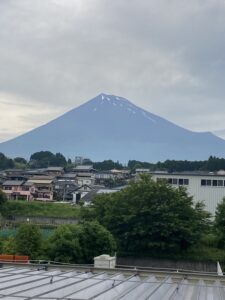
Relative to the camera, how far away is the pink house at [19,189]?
5403 centimetres

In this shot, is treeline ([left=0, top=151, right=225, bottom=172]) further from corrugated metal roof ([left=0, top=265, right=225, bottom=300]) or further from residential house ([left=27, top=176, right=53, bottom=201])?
corrugated metal roof ([left=0, top=265, right=225, bottom=300])

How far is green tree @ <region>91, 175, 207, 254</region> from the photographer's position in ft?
73.7

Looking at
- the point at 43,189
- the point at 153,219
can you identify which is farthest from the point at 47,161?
the point at 153,219

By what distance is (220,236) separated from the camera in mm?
23266

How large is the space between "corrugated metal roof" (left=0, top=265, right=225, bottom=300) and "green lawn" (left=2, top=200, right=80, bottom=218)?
102 feet

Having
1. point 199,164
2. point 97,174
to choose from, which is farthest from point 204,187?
point 97,174

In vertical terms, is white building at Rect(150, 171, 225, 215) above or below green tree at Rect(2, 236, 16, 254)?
above

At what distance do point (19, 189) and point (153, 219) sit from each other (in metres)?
33.7

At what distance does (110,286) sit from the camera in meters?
6.89

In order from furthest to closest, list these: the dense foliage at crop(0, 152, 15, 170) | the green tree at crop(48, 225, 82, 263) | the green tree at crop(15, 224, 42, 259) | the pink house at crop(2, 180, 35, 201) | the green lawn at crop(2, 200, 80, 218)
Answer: the dense foliage at crop(0, 152, 15, 170), the pink house at crop(2, 180, 35, 201), the green lawn at crop(2, 200, 80, 218), the green tree at crop(15, 224, 42, 259), the green tree at crop(48, 225, 82, 263)

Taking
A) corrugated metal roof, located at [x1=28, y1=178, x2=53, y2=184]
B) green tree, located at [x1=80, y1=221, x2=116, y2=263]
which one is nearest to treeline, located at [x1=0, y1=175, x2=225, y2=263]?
green tree, located at [x1=80, y1=221, x2=116, y2=263]

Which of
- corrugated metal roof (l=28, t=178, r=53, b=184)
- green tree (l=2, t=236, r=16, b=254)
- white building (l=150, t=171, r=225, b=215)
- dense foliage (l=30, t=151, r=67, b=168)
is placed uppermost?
dense foliage (l=30, t=151, r=67, b=168)

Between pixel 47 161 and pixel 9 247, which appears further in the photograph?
pixel 47 161

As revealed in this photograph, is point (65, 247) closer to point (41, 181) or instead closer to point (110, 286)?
point (110, 286)
